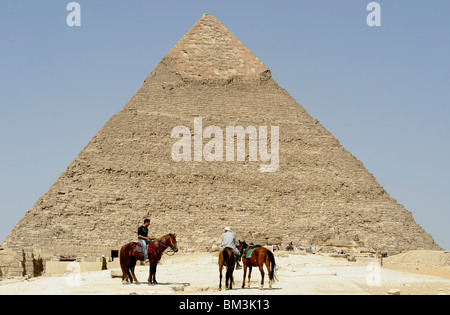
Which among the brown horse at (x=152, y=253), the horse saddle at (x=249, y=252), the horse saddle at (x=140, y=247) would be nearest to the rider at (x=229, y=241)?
the horse saddle at (x=249, y=252)

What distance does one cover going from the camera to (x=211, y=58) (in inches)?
2926

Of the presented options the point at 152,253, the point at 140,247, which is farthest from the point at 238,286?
the point at 140,247

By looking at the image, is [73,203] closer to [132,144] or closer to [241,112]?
[132,144]

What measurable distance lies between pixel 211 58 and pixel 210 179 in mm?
12496

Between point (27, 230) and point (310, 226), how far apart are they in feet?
59.2

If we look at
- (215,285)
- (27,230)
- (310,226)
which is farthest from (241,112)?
(215,285)

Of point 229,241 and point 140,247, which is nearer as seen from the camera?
point 229,241

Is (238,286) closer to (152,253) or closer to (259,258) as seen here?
(259,258)

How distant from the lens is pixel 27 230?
58.6 meters

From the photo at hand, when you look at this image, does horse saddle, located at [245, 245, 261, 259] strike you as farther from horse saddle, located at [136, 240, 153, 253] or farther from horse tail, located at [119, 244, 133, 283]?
horse tail, located at [119, 244, 133, 283]

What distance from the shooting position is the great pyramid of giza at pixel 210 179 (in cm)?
6019

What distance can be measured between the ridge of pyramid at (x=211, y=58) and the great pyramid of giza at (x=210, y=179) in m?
0.08

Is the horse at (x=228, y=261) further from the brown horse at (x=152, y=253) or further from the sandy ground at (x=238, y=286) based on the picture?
the brown horse at (x=152, y=253)

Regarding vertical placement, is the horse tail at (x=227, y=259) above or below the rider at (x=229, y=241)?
below
